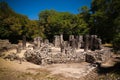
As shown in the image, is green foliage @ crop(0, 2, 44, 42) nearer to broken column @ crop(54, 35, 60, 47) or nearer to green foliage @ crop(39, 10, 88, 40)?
green foliage @ crop(39, 10, 88, 40)

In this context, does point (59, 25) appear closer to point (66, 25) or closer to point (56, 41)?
point (66, 25)

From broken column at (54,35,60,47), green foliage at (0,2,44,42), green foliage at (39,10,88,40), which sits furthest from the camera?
green foliage at (39,10,88,40)

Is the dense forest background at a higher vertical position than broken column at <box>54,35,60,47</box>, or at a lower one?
higher

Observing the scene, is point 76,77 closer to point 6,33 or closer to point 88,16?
point 6,33

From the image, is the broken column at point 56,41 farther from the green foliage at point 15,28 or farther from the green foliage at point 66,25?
the green foliage at point 15,28

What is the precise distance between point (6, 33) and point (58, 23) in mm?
13226

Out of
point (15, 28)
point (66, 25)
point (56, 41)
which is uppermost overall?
point (66, 25)

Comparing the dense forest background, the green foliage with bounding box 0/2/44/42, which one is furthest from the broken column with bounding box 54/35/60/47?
the green foliage with bounding box 0/2/44/42

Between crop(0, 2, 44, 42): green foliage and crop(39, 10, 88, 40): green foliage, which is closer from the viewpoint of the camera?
crop(0, 2, 44, 42): green foliage

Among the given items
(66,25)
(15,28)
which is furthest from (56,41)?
(15,28)

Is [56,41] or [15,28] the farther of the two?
[15,28]

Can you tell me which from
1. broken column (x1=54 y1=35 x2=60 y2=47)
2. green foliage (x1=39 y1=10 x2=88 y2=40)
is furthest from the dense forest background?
broken column (x1=54 y1=35 x2=60 y2=47)

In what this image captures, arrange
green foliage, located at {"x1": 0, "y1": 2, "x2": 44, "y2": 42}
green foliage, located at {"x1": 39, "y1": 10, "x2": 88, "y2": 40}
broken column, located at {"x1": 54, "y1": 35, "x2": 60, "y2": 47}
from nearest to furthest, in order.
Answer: broken column, located at {"x1": 54, "y1": 35, "x2": 60, "y2": 47}, green foliage, located at {"x1": 0, "y1": 2, "x2": 44, "y2": 42}, green foliage, located at {"x1": 39, "y1": 10, "x2": 88, "y2": 40}

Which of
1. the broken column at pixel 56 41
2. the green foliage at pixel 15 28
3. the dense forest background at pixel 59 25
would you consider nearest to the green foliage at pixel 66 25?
the dense forest background at pixel 59 25
